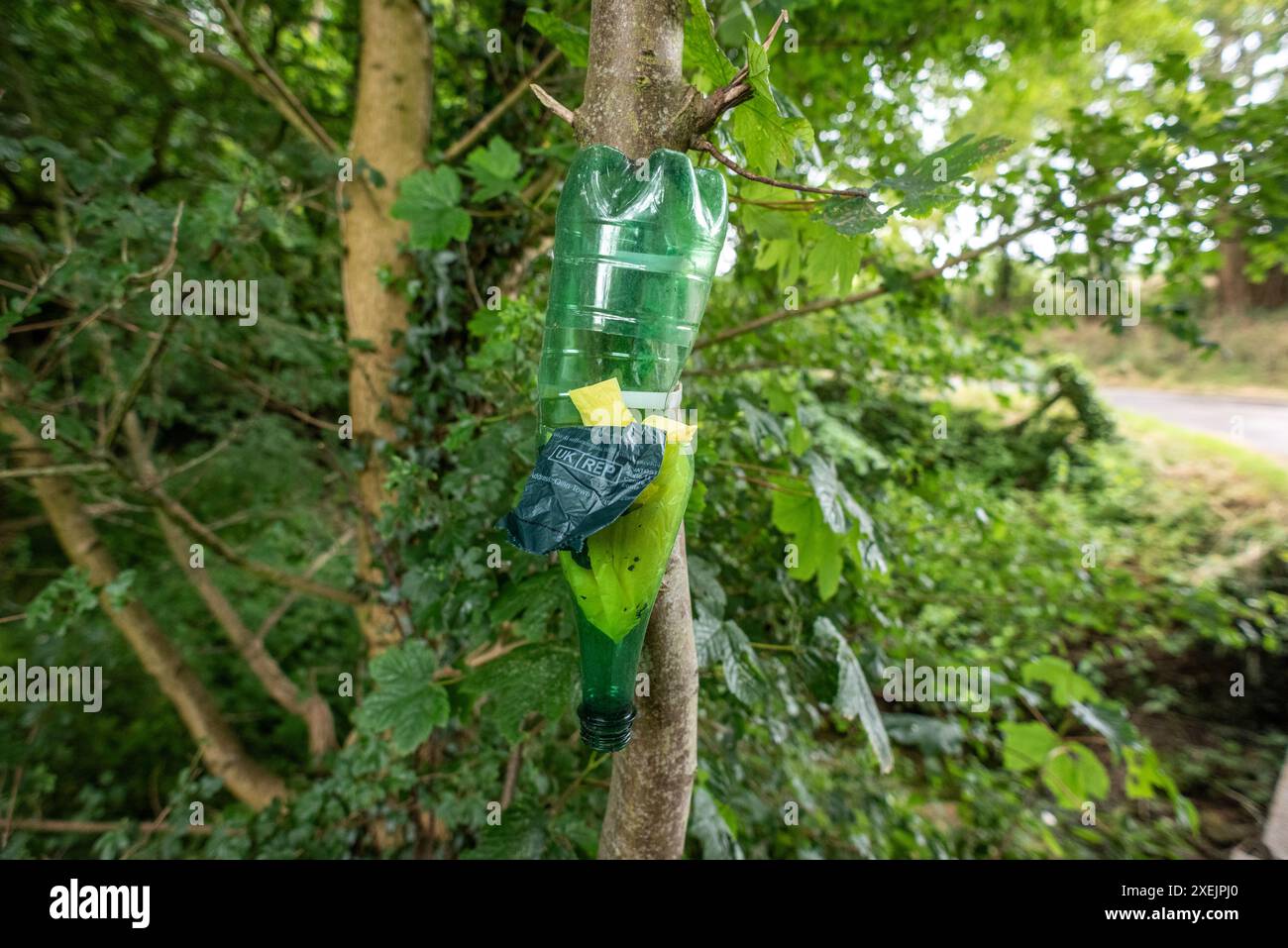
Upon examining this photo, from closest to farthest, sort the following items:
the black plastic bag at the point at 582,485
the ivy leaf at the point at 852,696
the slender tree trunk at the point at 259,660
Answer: the black plastic bag at the point at 582,485 → the ivy leaf at the point at 852,696 → the slender tree trunk at the point at 259,660

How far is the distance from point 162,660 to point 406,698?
261 centimetres

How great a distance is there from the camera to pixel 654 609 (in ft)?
2.54

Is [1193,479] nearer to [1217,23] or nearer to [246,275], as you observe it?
[1217,23]

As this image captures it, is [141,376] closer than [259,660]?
Yes

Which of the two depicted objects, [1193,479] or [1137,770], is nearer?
[1137,770]

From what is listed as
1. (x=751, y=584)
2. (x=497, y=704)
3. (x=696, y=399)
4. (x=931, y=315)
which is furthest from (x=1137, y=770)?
(x=497, y=704)

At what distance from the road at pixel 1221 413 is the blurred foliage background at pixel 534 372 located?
5.45 metres

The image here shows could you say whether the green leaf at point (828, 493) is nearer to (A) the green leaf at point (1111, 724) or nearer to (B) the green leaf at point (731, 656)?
(B) the green leaf at point (731, 656)

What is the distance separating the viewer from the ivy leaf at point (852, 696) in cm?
109

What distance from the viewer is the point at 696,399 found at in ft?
4.73

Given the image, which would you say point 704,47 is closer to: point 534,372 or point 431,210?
point 534,372

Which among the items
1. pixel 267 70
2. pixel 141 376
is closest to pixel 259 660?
pixel 141 376

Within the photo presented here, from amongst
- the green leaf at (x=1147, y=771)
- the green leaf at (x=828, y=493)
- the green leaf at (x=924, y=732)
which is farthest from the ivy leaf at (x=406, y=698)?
the green leaf at (x=1147, y=771)
